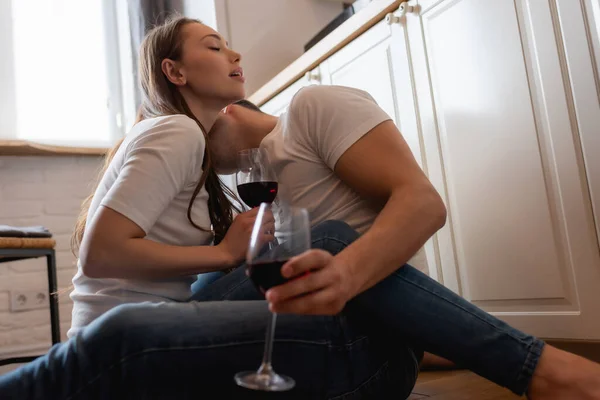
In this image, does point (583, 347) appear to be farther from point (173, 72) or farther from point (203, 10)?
point (203, 10)

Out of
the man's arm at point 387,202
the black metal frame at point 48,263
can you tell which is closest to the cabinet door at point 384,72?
the man's arm at point 387,202

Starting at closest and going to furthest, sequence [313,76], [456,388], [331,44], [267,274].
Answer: [267,274], [456,388], [331,44], [313,76]

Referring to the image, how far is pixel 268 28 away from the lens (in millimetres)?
2707

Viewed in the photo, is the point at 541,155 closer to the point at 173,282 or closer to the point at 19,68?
the point at 173,282

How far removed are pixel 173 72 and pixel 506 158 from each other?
81cm

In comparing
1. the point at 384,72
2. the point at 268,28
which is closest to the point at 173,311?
the point at 384,72

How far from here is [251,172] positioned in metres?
1.03

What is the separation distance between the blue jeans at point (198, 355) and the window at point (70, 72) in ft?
7.35

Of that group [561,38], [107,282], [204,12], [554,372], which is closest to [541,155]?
[561,38]

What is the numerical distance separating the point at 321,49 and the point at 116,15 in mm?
1457

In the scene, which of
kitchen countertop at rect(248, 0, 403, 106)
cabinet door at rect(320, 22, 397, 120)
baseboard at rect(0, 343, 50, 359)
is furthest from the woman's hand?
baseboard at rect(0, 343, 50, 359)

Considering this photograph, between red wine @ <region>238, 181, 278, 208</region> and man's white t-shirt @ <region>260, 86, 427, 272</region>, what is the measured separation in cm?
5

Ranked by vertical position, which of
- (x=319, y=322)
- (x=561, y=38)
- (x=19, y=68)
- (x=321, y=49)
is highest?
(x=19, y=68)

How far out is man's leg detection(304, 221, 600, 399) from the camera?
80cm
